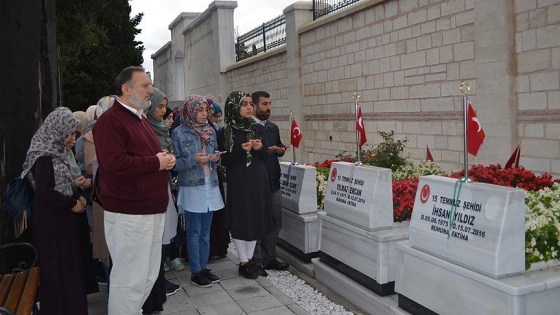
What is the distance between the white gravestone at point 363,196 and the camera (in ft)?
15.5

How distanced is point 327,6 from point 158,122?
780 cm

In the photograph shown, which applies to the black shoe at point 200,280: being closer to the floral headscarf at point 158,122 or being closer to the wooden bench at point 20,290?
the floral headscarf at point 158,122

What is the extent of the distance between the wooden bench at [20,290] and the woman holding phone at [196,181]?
165 centimetres

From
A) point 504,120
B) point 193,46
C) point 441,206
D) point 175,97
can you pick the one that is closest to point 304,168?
point 441,206

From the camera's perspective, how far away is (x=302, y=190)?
620 centimetres

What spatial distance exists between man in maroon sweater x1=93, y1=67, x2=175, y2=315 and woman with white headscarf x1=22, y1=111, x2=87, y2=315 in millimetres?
383

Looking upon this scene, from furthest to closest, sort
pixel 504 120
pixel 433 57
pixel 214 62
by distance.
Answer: pixel 214 62 → pixel 433 57 → pixel 504 120

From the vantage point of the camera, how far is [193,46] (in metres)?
22.9

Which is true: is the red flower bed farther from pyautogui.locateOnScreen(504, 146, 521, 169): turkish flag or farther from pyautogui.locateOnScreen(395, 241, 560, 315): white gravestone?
pyautogui.locateOnScreen(395, 241, 560, 315): white gravestone

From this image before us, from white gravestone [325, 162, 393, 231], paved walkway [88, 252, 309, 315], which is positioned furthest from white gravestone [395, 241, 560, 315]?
paved walkway [88, 252, 309, 315]

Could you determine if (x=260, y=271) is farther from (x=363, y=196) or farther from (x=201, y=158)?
(x=363, y=196)

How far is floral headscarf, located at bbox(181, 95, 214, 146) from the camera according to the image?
5.48 metres

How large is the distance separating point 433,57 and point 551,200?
454 cm

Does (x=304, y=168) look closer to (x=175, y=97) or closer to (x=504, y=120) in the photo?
(x=504, y=120)
